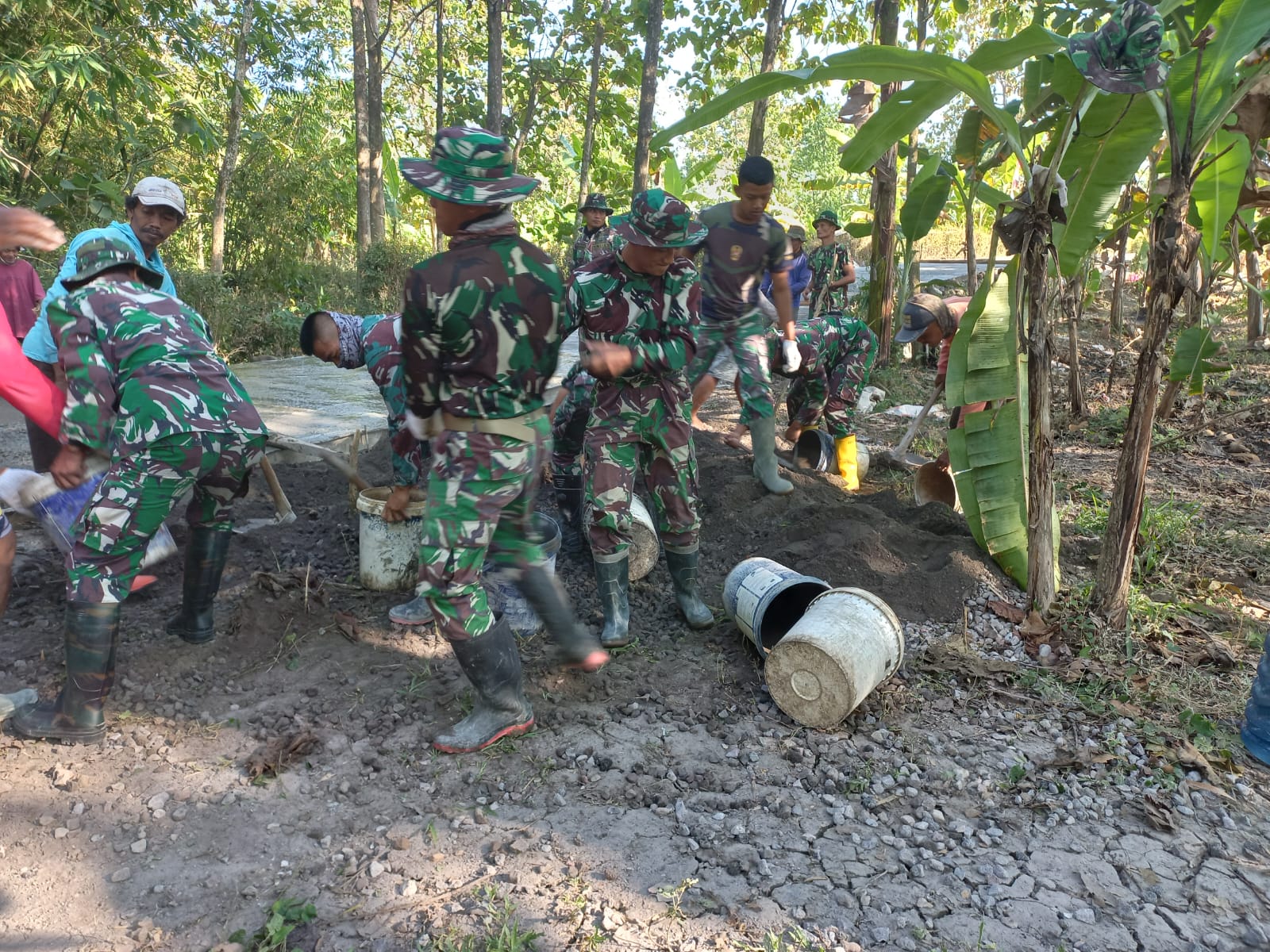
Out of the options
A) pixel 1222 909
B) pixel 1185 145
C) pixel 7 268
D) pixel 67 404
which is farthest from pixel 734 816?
pixel 7 268

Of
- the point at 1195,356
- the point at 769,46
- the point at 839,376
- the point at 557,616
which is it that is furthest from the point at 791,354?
the point at 769,46

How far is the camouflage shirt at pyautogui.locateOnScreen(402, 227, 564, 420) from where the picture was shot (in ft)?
9.25

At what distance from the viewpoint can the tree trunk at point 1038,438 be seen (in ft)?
12.4

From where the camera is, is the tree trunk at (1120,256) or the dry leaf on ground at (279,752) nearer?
the dry leaf on ground at (279,752)

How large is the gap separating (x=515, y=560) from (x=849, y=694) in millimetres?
1359

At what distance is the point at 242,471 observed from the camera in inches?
133

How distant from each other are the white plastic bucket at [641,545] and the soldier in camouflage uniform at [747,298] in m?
1.15

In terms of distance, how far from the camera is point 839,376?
6.55m

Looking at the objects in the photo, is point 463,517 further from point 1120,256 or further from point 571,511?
point 1120,256

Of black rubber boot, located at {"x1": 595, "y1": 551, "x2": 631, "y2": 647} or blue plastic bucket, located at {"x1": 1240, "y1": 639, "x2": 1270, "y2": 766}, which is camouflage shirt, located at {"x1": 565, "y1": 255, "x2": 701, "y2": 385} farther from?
blue plastic bucket, located at {"x1": 1240, "y1": 639, "x2": 1270, "y2": 766}

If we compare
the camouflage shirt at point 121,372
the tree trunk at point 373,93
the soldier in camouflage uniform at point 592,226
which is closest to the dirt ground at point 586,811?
the camouflage shirt at point 121,372

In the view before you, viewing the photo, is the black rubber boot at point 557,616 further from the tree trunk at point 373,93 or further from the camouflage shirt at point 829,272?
the tree trunk at point 373,93

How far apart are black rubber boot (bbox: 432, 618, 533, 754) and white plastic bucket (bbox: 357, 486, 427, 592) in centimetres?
119

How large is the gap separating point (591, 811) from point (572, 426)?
2.51 meters
